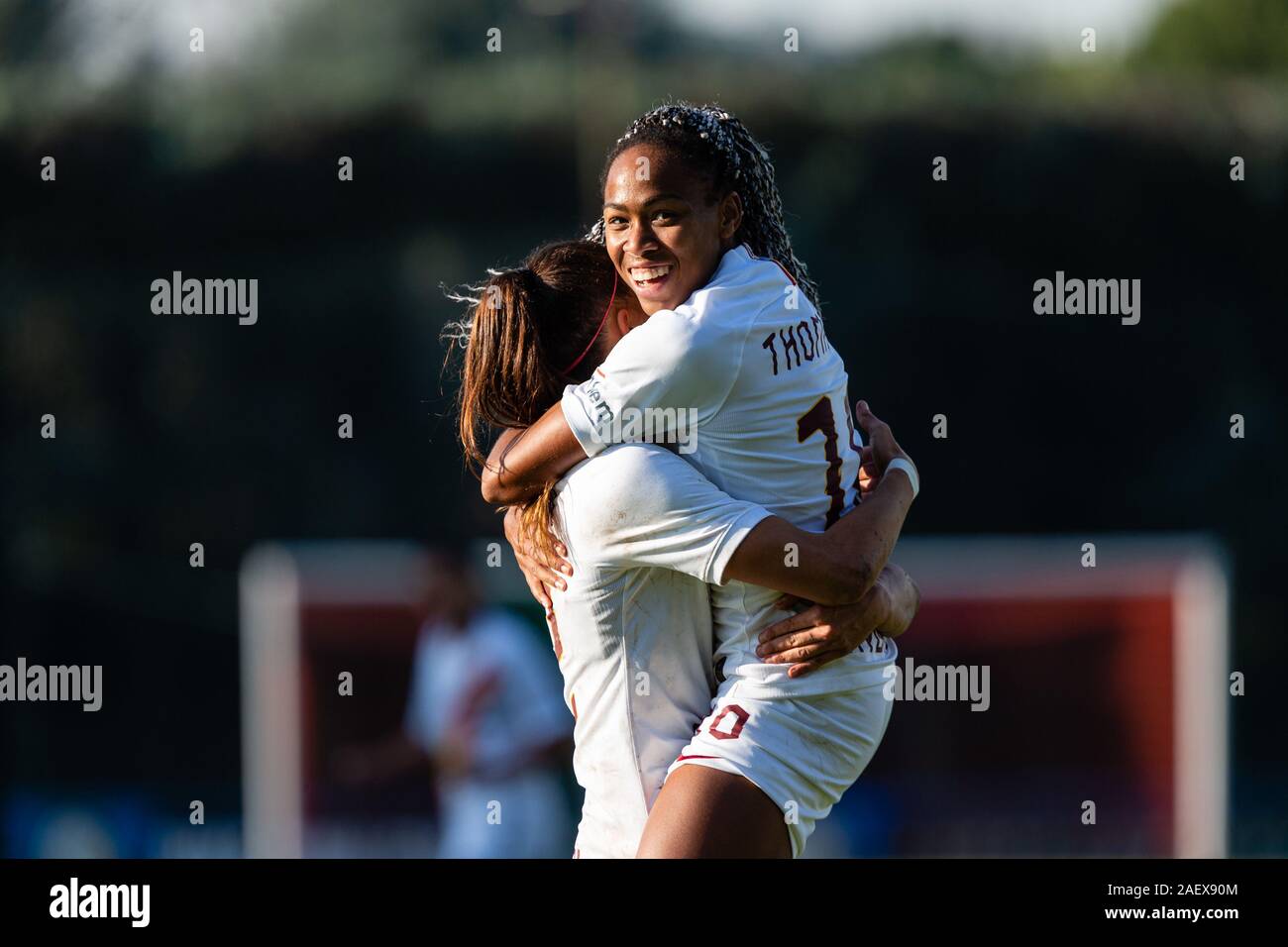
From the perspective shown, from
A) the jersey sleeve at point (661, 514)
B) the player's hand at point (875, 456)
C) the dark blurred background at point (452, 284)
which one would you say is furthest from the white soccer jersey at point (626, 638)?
the dark blurred background at point (452, 284)

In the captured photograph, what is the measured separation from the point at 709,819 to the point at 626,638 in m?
0.44

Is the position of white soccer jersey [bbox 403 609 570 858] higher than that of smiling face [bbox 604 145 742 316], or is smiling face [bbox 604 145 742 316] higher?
smiling face [bbox 604 145 742 316]

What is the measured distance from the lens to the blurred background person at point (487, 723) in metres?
8.81

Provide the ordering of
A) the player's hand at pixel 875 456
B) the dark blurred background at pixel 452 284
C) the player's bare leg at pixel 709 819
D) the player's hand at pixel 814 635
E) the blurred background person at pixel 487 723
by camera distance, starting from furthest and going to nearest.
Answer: the dark blurred background at pixel 452 284 < the blurred background person at pixel 487 723 < the player's hand at pixel 875 456 < the player's hand at pixel 814 635 < the player's bare leg at pixel 709 819

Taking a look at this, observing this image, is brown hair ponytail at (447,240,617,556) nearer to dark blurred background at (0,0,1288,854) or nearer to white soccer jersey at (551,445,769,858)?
white soccer jersey at (551,445,769,858)

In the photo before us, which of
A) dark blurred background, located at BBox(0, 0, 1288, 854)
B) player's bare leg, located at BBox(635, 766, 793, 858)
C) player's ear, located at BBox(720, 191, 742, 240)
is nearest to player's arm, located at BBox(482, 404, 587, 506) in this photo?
player's ear, located at BBox(720, 191, 742, 240)

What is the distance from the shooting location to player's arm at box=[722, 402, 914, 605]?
10.9ft

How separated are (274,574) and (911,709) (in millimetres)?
4765

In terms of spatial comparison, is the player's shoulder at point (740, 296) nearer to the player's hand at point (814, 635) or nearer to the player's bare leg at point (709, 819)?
the player's hand at point (814, 635)

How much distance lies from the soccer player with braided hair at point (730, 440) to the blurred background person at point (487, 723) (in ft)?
17.4

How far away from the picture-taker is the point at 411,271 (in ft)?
58.4

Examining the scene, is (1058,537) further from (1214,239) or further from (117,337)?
(117,337)

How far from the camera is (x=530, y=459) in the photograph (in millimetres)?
3494
